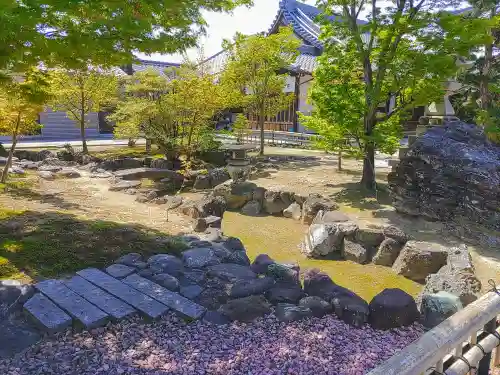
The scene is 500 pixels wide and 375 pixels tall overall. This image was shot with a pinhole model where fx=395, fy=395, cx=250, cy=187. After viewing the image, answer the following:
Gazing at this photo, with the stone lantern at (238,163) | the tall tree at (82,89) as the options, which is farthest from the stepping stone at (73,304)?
the tall tree at (82,89)

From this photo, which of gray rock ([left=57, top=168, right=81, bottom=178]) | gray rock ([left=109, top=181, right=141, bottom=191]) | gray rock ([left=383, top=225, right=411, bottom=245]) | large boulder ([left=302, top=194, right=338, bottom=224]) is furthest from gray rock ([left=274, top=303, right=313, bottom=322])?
gray rock ([left=57, top=168, right=81, bottom=178])

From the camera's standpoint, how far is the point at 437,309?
386 centimetres

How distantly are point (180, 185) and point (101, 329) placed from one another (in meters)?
9.45

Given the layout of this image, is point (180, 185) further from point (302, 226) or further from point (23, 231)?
point (23, 231)

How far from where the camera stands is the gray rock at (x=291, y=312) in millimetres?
3645

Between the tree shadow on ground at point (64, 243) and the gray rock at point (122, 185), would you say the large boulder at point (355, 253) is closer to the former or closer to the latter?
the tree shadow on ground at point (64, 243)

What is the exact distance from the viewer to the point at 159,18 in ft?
16.8

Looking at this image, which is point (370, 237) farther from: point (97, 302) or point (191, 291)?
point (97, 302)

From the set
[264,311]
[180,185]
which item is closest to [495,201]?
[264,311]

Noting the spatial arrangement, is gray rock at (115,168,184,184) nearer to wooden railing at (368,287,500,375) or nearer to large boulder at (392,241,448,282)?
large boulder at (392,241,448,282)

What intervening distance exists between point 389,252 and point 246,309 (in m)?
4.00

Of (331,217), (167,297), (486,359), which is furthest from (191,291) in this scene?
(331,217)

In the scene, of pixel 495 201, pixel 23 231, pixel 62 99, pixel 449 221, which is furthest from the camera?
pixel 62 99

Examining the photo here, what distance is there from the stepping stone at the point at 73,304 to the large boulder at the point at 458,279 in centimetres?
400
